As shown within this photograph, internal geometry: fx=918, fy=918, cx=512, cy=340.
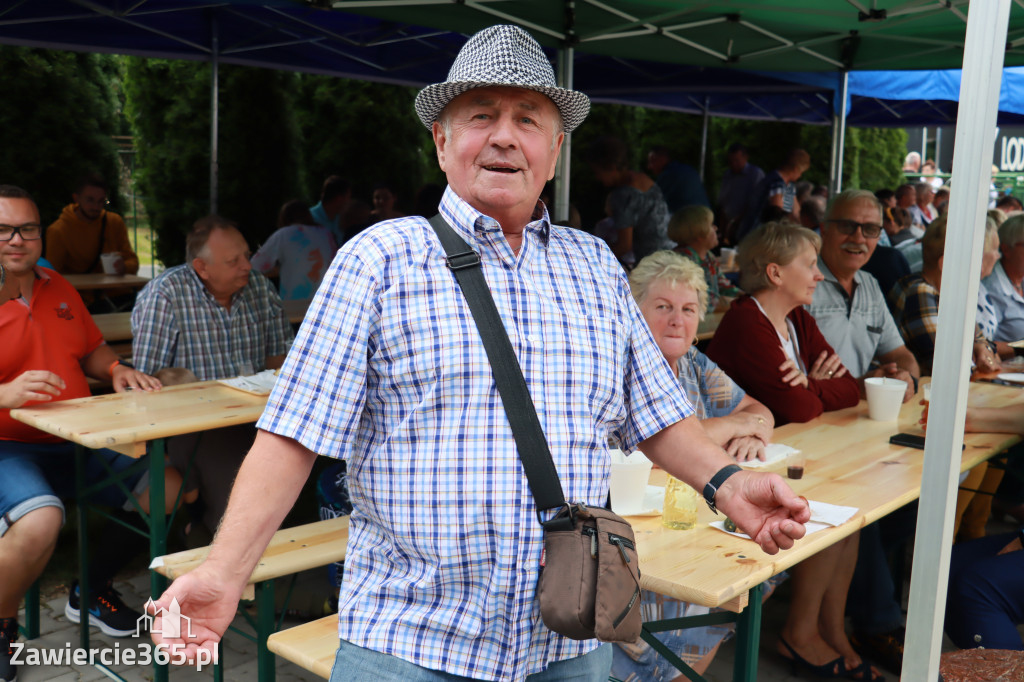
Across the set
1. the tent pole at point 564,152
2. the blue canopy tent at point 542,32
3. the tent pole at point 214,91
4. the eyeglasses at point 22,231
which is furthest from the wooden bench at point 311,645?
the tent pole at point 214,91

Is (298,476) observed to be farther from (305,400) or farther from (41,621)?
(41,621)

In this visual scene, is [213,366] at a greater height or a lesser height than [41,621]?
greater

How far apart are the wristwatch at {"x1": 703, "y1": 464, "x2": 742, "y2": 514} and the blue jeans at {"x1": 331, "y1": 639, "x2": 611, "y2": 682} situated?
329 mm

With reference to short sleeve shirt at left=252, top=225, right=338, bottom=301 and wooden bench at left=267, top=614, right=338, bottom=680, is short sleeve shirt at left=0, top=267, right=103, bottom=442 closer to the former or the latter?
wooden bench at left=267, top=614, right=338, bottom=680

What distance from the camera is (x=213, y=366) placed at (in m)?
4.02

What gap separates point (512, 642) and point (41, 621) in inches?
113

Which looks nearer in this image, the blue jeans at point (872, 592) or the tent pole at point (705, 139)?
the blue jeans at point (872, 592)

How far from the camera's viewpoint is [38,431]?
3.21 metres

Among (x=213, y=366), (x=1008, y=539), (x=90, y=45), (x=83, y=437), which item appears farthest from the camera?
(x=90, y=45)

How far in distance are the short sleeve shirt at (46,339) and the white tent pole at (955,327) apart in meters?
2.85

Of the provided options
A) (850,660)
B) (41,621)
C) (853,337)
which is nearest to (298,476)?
(850,660)

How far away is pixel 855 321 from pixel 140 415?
294 cm

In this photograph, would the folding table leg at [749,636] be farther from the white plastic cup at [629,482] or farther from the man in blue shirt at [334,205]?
the man in blue shirt at [334,205]

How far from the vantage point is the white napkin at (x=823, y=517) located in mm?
2170
